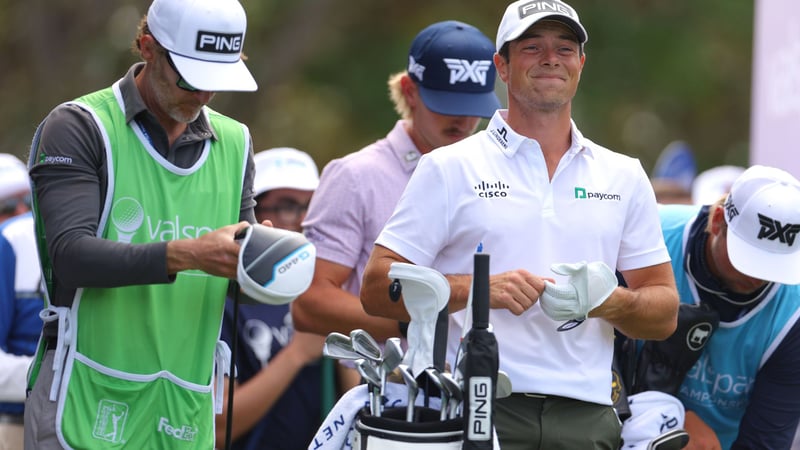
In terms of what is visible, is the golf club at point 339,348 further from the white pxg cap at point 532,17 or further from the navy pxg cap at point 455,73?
the navy pxg cap at point 455,73

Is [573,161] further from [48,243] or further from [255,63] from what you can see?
[255,63]

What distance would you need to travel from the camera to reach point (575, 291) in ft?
14.5

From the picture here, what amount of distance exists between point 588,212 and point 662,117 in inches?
848

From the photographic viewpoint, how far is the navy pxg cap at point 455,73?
593 centimetres

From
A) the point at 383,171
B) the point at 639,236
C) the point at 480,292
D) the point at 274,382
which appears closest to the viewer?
the point at 480,292

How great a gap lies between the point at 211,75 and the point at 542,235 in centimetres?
112

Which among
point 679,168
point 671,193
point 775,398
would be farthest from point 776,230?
point 679,168

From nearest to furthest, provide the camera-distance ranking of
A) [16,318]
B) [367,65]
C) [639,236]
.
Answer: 1. [639,236]
2. [16,318]
3. [367,65]

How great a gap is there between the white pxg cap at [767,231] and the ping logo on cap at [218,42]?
203 cm

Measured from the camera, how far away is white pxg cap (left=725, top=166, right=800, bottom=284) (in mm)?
5449

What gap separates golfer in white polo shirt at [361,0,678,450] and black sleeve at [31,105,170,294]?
84cm

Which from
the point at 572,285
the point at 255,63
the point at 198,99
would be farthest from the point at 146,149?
the point at 255,63

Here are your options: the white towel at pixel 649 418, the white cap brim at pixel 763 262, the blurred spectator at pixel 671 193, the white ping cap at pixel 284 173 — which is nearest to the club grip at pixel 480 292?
the white towel at pixel 649 418

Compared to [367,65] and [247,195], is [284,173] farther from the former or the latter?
[367,65]
